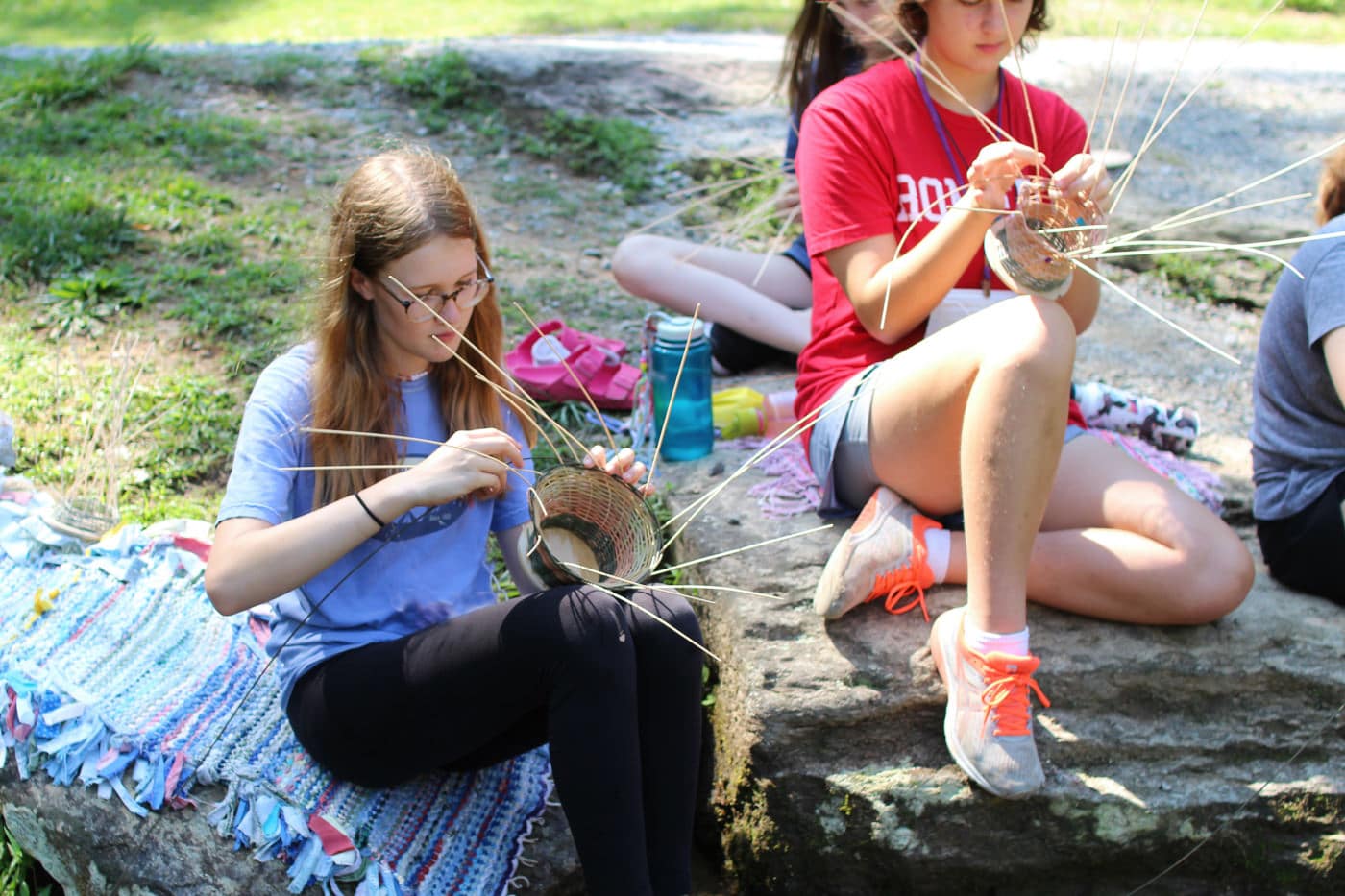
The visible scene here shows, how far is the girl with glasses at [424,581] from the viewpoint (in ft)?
6.09

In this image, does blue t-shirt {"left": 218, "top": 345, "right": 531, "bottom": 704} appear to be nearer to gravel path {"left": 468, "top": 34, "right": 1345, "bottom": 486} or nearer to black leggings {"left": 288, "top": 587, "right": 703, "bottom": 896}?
black leggings {"left": 288, "top": 587, "right": 703, "bottom": 896}

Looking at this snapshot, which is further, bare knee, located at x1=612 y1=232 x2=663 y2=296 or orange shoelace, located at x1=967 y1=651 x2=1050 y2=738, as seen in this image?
bare knee, located at x1=612 y1=232 x2=663 y2=296

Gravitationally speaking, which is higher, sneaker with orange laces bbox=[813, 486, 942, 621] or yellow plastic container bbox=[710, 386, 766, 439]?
sneaker with orange laces bbox=[813, 486, 942, 621]

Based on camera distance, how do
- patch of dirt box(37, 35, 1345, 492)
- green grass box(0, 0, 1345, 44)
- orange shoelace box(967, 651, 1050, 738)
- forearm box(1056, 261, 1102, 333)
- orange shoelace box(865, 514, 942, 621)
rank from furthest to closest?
1. green grass box(0, 0, 1345, 44)
2. patch of dirt box(37, 35, 1345, 492)
3. forearm box(1056, 261, 1102, 333)
4. orange shoelace box(865, 514, 942, 621)
5. orange shoelace box(967, 651, 1050, 738)

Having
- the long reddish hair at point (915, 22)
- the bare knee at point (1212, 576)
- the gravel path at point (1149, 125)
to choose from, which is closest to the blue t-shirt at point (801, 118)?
the long reddish hair at point (915, 22)

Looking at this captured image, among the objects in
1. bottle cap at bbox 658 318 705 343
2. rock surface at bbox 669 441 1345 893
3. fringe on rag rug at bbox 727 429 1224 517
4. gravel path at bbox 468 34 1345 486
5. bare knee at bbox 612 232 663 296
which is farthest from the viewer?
gravel path at bbox 468 34 1345 486

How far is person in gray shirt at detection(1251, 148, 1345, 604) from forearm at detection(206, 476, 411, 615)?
5.81 ft

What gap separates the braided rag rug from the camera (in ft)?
6.66

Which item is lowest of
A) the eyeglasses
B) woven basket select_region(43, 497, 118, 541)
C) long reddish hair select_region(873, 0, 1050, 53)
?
woven basket select_region(43, 497, 118, 541)

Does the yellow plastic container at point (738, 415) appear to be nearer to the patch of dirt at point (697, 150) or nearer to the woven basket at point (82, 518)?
the patch of dirt at point (697, 150)

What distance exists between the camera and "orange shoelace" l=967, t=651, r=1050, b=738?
2.08 meters

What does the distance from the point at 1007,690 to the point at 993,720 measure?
0.06 metres

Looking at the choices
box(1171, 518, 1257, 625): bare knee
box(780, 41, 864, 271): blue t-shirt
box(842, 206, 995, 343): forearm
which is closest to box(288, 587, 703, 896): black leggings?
box(842, 206, 995, 343): forearm

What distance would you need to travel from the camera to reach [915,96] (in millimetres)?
2525
